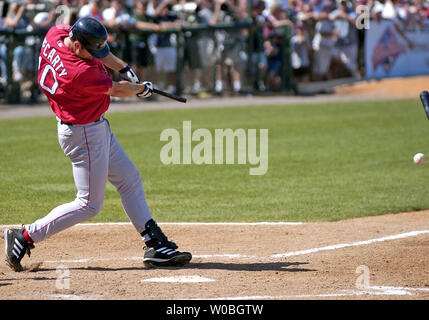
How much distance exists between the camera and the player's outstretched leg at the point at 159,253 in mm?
5969

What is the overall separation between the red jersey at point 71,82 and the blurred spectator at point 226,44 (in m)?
13.3

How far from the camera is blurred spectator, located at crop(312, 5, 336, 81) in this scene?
20797mm

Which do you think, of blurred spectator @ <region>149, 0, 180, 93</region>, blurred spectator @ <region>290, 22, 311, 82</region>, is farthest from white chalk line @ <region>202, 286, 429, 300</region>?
blurred spectator @ <region>290, 22, 311, 82</region>

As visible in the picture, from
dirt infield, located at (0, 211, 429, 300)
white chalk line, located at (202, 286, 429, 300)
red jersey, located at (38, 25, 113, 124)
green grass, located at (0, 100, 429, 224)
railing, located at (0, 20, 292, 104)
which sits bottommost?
white chalk line, located at (202, 286, 429, 300)

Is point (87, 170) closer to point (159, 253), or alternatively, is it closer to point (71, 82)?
point (71, 82)

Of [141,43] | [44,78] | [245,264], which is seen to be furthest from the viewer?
[141,43]

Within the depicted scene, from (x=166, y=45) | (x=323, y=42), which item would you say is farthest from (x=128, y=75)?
(x=323, y=42)

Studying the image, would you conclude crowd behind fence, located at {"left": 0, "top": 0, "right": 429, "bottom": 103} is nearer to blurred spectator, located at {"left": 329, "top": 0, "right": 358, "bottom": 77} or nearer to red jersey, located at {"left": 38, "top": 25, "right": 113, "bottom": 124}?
blurred spectator, located at {"left": 329, "top": 0, "right": 358, "bottom": 77}

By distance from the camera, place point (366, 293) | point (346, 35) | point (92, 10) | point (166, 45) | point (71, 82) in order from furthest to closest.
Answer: point (346, 35) < point (166, 45) < point (92, 10) < point (71, 82) < point (366, 293)

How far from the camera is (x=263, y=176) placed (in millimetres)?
10305

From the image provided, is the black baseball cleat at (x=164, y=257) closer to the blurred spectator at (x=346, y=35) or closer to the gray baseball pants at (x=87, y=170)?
the gray baseball pants at (x=87, y=170)

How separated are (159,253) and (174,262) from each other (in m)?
0.14

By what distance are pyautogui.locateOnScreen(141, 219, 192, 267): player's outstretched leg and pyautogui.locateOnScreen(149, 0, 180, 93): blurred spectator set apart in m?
12.5

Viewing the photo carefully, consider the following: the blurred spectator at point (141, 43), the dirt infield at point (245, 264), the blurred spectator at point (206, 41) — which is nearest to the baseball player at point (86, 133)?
the dirt infield at point (245, 264)
